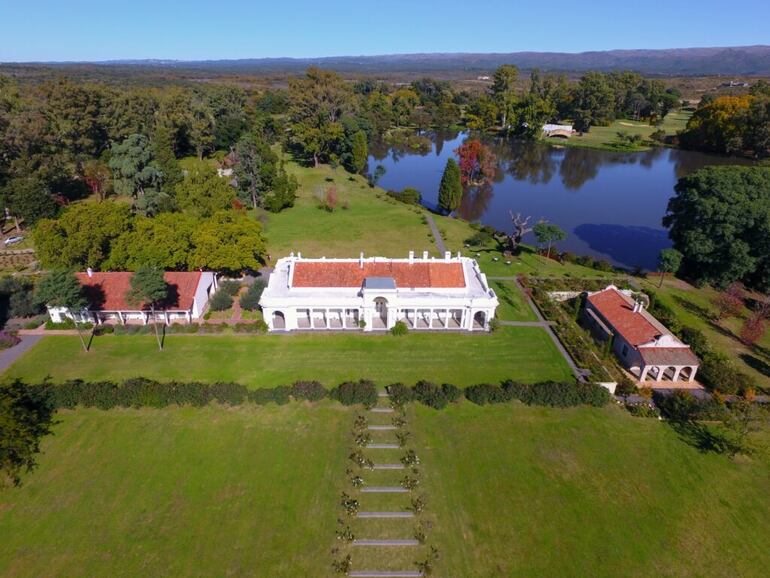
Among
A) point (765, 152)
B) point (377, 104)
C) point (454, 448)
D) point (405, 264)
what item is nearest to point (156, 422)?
point (454, 448)

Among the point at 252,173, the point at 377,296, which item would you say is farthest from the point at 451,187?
the point at 377,296

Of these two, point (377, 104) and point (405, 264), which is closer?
point (405, 264)

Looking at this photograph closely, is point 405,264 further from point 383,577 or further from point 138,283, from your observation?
point 383,577

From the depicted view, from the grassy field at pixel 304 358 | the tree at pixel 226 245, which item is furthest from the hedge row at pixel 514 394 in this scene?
the tree at pixel 226 245

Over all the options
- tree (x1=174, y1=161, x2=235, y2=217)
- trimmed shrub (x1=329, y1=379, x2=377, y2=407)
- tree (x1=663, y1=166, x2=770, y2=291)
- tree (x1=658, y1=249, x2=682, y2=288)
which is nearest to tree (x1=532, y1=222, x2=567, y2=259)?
tree (x1=658, y1=249, x2=682, y2=288)

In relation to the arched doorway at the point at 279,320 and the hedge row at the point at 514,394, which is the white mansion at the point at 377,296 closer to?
the arched doorway at the point at 279,320

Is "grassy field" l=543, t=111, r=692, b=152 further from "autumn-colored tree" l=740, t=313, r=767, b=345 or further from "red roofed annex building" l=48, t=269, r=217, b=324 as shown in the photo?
"red roofed annex building" l=48, t=269, r=217, b=324

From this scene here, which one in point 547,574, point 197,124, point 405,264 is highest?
point 197,124

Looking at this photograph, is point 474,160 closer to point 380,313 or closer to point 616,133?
point 380,313
